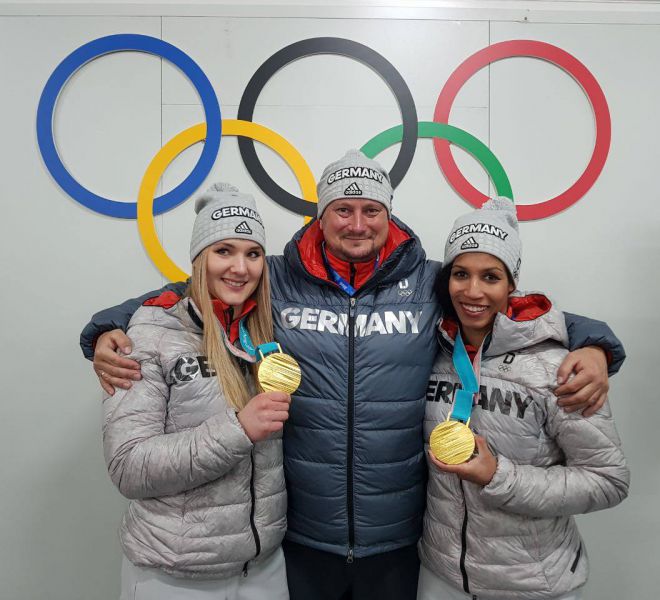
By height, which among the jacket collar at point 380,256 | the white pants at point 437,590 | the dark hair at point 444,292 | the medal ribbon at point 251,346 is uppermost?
the jacket collar at point 380,256

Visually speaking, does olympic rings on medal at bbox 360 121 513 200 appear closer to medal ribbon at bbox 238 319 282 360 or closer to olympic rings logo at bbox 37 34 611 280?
olympic rings logo at bbox 37 34 611 280

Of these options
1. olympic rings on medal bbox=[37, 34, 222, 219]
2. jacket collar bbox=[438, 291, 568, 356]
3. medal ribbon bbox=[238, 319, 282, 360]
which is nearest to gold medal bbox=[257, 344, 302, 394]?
medal ribbon bbox=[238, 319, 282, 360]

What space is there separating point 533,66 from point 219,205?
1.57 meters

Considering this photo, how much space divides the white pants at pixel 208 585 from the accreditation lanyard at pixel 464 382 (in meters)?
0.71

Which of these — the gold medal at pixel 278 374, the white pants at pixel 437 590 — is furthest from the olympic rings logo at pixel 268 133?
the white pants at pixel 437 590

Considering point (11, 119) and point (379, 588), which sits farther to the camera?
point (11, 119)

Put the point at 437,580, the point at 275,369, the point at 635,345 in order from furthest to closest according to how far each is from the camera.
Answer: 1. the point at 635,345
2. the point at 437,580
3. the point at 275,369

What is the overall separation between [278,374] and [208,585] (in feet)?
2.04

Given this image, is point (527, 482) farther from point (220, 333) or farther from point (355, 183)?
point (355, 183)

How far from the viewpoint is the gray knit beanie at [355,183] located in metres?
1.47

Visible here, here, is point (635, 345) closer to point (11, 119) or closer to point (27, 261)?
point (27, 261)

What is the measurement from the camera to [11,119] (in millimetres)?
2008

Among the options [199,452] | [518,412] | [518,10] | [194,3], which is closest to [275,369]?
[199,452]

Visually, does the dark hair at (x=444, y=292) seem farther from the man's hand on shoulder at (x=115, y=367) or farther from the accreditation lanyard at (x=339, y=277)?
the man's hand on shoulder at (x=115, y=367)
